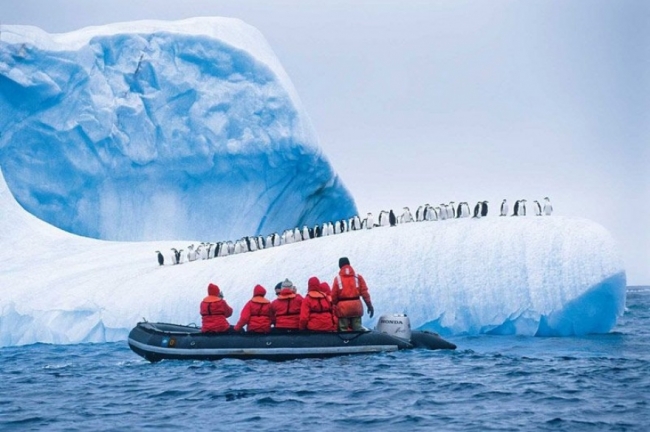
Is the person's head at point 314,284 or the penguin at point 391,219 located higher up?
the penguin at point 391,219

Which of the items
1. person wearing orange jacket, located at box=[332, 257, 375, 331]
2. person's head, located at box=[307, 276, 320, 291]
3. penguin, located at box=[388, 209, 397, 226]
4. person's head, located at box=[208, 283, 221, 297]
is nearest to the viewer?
person's head, located at box=[307, 276, 320, 291]

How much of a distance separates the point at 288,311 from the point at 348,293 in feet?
2.70

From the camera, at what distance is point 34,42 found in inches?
1035

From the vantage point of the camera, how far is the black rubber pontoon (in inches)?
471

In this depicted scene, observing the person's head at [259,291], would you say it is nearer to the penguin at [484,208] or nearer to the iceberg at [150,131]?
the penguin at [484,208]

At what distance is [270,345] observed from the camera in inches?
473

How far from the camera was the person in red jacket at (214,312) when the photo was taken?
487 inches

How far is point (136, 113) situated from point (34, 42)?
11.3 feet

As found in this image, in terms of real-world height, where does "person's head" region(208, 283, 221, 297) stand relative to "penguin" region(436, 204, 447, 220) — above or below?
below

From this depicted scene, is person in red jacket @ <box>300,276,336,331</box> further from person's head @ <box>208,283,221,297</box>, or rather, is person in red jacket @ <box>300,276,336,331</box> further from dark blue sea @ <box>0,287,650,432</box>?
person's head @ <box>208,283,221,297</box>

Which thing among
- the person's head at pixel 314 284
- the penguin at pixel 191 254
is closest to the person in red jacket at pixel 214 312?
the person's head at pixel 314 284

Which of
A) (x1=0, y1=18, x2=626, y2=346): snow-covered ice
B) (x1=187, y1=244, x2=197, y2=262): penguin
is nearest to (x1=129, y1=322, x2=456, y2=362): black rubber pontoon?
(x1=0, y1=18, x2=626, y2=346): snow-covered ice

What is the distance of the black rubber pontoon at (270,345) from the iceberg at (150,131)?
14.7 meters

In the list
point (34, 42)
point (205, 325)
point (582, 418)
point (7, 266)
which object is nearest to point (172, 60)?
point (34, 42)
